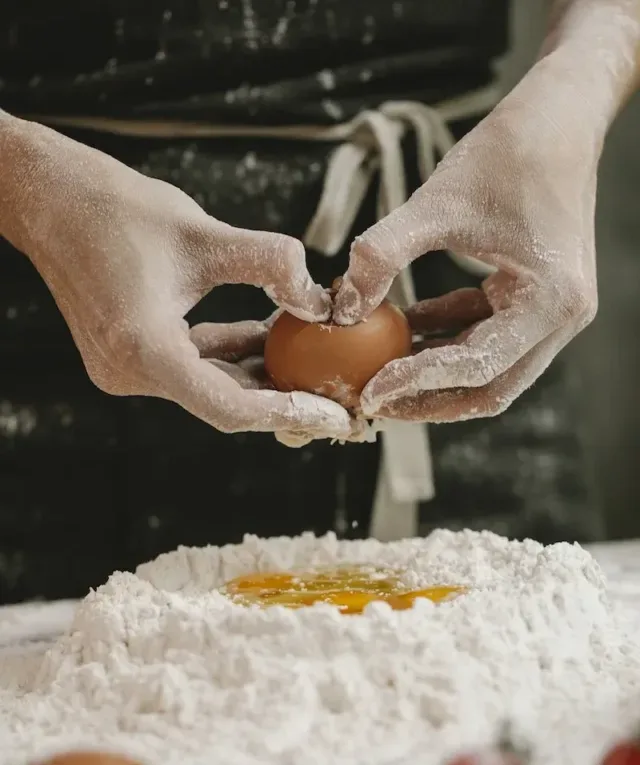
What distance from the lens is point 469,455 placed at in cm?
95

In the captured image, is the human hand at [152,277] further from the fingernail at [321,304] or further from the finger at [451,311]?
the finger at [451,311]

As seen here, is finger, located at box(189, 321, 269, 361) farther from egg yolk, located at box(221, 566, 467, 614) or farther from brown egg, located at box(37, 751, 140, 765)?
brown egg, located at box(37, 751, 140, 765)

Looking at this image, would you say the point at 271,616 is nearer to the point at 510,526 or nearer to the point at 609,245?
the point at 510,526

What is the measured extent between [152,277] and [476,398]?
0.21 metres

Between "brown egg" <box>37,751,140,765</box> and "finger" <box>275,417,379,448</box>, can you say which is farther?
"finger" <box>275,417,379,448</box>

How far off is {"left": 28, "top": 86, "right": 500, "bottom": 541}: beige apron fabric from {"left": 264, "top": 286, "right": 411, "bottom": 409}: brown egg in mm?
266

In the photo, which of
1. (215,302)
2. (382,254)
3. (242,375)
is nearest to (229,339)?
(242,375)

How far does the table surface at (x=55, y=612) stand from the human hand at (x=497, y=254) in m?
0.21

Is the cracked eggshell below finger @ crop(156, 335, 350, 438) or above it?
above

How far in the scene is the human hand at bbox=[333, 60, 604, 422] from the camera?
20.6 inches

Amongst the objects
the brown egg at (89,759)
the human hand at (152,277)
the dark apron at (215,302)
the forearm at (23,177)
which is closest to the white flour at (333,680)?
the brown egg at (89,759)

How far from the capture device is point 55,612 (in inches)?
29.6

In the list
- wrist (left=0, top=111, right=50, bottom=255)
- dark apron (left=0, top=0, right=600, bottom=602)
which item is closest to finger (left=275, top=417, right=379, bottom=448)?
wrist (left=0, top=111, right=50, bottom=255)

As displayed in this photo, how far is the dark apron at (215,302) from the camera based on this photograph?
32.6 inches
